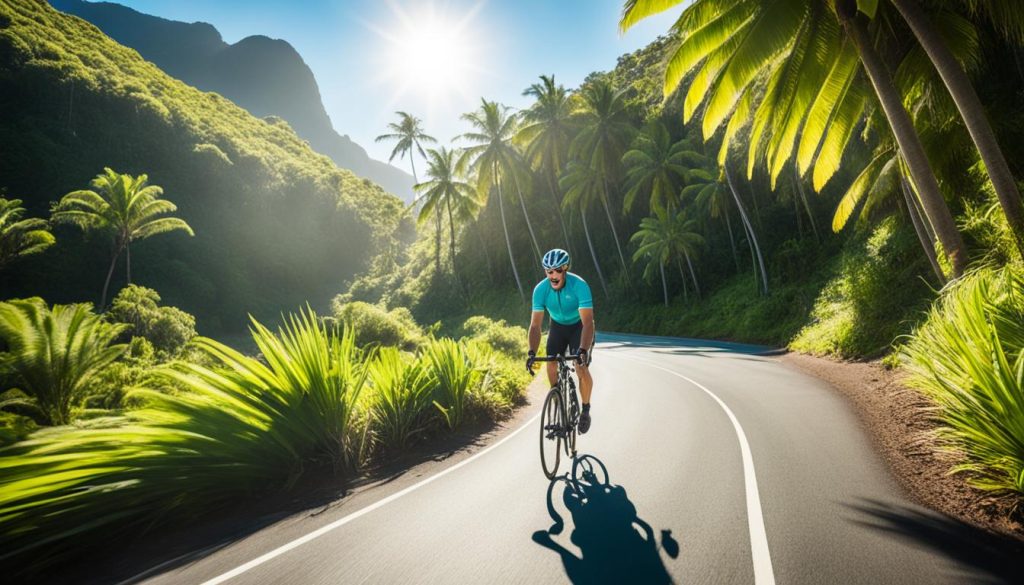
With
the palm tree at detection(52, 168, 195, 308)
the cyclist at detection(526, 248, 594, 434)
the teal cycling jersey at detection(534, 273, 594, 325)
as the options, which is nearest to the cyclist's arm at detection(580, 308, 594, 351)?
the cyclist at detection(526, 248, 594, 434)

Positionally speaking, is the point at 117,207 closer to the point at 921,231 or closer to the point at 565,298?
the point at 565,298

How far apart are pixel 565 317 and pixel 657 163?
94.9 feet

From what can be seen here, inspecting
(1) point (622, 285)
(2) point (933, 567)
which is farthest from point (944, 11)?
(1) point (622, 285)

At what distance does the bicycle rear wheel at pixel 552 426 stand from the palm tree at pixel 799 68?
7559mm

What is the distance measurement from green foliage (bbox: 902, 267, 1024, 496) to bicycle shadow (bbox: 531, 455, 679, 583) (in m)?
2.51

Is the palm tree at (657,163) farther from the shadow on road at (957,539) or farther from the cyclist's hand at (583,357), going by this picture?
the shadow on road at (957,539)

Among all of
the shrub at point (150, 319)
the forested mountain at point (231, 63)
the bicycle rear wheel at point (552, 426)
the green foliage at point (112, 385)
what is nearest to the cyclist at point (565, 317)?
the bicycle rear wheel at point (552, 426)

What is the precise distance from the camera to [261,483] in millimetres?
4422

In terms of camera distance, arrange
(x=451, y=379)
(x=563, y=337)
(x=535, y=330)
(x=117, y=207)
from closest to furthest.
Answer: (x=535, y=330) → (x=563, y=337) → (x=451, y=379) → (x=117, y=207)

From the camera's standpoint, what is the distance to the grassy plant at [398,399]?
229 inches

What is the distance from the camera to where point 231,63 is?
486 ft

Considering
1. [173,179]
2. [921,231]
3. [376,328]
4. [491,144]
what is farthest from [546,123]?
[173,179]

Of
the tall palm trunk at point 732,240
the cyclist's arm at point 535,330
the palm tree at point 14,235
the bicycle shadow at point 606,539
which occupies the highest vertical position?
the palm tree at point 14,235

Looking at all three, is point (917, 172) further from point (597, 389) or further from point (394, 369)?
point (394, 369)
